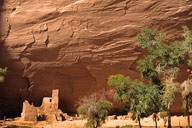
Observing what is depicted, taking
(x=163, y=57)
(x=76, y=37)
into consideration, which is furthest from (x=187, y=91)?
(x=76, y=37)

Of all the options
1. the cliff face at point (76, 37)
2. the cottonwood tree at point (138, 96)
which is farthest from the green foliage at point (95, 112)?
the cliff face at point (76, 37)

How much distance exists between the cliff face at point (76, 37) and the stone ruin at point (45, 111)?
1.51 m

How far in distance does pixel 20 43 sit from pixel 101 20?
6.28 meters

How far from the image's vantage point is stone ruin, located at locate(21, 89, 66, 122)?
18641mm

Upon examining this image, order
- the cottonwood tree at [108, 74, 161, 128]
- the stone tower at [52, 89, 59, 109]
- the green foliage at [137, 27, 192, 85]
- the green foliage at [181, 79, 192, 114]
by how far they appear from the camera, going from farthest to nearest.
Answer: the stone tower at [52, 89, 59, 109] → the green foliage at [137, 27, 192, 85] → the cottonwood tree at [108, 74, 161, 128] → the green foliage at [181, 79, 192, 114]

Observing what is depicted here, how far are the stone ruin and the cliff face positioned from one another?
1509 mm

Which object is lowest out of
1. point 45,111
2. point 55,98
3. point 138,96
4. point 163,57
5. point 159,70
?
point 45,111

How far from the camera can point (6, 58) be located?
68.9ft

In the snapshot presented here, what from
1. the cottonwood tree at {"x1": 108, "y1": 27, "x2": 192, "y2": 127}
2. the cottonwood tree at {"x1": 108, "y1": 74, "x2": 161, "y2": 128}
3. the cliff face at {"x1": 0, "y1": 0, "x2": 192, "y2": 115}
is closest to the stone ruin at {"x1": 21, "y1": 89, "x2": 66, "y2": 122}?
the cliff face at {"x1": 0, "y1": 0, "x2": 192, "y2": 115}

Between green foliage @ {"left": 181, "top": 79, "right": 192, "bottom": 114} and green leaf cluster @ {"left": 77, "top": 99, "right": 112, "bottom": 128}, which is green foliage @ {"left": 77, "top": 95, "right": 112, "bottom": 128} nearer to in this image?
green leaf cluster @ {"left": 77, "top": 99, "right": 112, "bottom": 128}

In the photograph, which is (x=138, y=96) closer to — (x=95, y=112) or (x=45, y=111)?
(x=95, y=112)

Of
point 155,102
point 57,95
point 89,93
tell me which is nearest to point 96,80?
point 89,93

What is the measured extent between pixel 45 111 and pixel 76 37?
5.94 m

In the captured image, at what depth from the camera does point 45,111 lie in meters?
20.3
